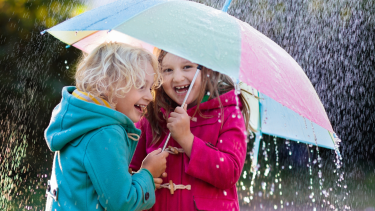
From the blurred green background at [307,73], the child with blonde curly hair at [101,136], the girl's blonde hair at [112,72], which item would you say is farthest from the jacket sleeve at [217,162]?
the blurred green background at [307,73]

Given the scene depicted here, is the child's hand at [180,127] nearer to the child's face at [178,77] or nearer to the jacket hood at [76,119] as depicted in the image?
the child's face at [178,77]

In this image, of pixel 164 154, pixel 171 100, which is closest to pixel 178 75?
pixel 171 100

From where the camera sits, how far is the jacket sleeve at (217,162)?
2057 millimetres

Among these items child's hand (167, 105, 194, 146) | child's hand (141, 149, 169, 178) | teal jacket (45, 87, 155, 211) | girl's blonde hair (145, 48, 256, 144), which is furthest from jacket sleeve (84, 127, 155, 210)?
girl's blonde hair (145, 48, 256, 144)

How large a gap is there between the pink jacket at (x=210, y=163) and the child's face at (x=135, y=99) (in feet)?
1.21

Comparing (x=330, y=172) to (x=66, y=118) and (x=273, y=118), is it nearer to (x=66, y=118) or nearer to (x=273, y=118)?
(x=273, y=118)

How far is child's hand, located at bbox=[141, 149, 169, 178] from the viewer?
79.4 inches

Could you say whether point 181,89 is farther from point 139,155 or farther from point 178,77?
point 139,155

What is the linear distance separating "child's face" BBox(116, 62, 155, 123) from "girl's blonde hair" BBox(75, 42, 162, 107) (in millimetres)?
27

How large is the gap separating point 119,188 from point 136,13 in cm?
79

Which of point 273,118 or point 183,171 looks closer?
point 183,171

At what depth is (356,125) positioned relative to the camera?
25.9ft

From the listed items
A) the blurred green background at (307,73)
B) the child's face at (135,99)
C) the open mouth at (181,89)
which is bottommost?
the blurred green background at (307,73)

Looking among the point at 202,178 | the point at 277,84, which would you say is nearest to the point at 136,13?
the point at 277,84
